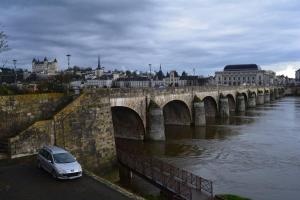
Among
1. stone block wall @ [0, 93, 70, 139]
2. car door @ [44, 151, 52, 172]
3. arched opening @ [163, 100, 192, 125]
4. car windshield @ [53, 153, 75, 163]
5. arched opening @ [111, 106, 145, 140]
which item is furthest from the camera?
arched opening @ [163, 100, 192, 125]

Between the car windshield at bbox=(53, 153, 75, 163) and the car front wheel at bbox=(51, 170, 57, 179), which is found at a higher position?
the car windshield at bbox=(53, 153, 75, 163)

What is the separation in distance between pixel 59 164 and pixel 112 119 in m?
16.8

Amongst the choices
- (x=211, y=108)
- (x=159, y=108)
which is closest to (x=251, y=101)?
(x=211, y=108)

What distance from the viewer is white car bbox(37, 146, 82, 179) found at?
15.6m

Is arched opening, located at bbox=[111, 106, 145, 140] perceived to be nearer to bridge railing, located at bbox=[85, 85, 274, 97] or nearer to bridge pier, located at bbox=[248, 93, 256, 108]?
bridge railing, located at bbox=[85, 85, 274, 97]

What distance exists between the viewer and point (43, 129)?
19172mm

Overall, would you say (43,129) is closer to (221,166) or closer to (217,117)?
(221,166)

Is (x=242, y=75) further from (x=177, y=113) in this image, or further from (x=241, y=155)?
(x=241, y=155)

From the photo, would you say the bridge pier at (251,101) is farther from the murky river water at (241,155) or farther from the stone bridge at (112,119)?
Answer: the murky river water at (241,155)

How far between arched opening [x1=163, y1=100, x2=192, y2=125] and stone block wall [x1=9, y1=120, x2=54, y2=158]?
2868 centimetres

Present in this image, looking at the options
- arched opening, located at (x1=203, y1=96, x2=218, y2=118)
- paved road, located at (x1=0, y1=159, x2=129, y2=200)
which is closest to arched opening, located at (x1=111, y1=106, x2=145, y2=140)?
paved road, located at (x1=0, y1=159, x2=129, y2=200)

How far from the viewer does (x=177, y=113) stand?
4900 cm

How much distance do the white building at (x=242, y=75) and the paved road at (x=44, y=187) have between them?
170308mm

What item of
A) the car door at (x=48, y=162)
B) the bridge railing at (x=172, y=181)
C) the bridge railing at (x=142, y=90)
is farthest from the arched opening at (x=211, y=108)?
the car door at (x=48, y=162)
